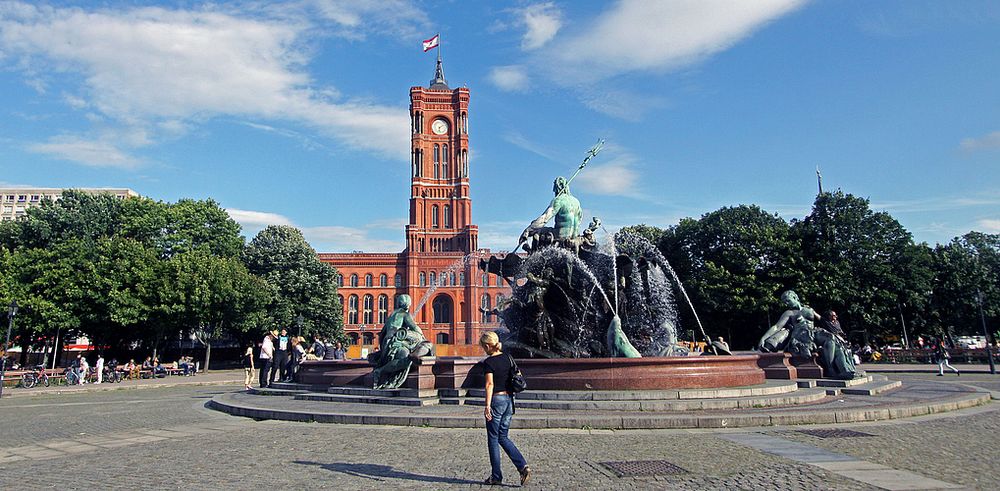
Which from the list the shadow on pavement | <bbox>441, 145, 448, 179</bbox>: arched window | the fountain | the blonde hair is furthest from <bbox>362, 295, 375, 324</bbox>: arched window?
the blonde hair

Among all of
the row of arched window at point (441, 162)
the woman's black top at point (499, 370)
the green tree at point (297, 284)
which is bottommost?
the woman's black top at point (499, 370)

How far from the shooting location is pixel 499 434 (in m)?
5.76

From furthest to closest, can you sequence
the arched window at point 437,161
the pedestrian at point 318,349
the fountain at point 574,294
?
the arched window at point 437,161 → the pedestrian at point 318,349 → the fountain at point 574,294

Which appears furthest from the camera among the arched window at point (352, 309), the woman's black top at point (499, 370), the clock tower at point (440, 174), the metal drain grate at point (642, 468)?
the clock tower at point (440, 174)

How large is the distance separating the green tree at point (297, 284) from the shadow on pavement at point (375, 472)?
41.8 meters

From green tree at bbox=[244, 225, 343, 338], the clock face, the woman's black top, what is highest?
the clock face

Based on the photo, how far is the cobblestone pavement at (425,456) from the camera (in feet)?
19.7

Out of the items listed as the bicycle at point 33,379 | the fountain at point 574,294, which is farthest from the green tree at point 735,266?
the bicycle at point 33,379

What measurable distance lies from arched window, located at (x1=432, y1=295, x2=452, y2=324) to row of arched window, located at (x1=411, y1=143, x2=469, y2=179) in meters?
19.6

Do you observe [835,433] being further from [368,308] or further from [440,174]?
[440,174]

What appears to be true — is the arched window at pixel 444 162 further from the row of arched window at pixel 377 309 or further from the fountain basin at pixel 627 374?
the fountain basin at pixel 627 374

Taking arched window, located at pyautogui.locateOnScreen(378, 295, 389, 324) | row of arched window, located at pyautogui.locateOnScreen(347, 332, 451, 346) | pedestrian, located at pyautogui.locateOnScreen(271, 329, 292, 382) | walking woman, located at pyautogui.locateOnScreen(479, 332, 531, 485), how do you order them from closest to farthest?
walking woman, located at pyautogui.locateOnScreen(479, 332, 531, 485) < pedestrian, located at pyautogui.locateOnScreen(271, 329, 292, 382) < row of arched window, located at pyautogui.locateOnScreen(347, 332, 451, 346) < arched window, located at pyautogui.locateOnScreen(378, 295, 389, 324)

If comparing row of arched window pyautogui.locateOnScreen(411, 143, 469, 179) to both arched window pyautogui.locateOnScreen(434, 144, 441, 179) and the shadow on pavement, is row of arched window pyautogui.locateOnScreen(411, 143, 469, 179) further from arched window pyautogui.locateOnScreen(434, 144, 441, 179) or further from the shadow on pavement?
the shadow on pavement

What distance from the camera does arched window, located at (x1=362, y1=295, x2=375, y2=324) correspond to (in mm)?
86325
